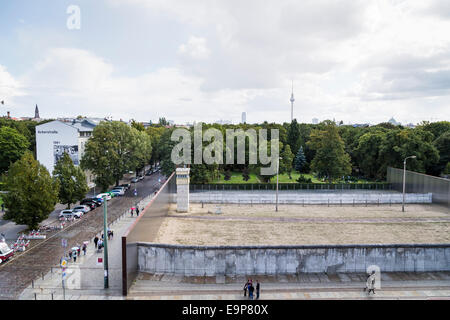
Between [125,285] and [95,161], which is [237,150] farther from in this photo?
[125,285]

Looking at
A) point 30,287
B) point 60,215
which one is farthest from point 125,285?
point 60,215

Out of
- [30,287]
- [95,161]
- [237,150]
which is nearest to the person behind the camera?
[30,287]

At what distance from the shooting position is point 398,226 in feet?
100.0

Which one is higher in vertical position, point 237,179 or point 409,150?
point 409,150

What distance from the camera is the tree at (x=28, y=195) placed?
2848 centimetres

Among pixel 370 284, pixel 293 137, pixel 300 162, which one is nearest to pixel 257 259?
pixel 370 284

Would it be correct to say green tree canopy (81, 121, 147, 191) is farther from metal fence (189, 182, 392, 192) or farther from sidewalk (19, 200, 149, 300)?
sidewalk (19, 200, 149, 300)

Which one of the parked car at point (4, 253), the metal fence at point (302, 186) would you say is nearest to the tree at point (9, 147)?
the metal fence at point (302, 186)

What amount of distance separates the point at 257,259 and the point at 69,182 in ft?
81.3

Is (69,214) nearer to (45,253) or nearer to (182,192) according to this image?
(45,253)

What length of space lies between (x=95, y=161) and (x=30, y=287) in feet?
98.6

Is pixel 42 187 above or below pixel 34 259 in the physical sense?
above

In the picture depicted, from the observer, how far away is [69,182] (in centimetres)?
3619
